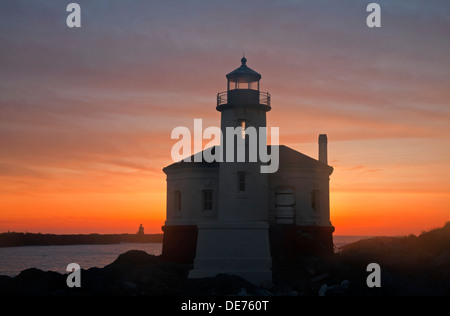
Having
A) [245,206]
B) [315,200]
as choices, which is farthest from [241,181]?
[315,200]

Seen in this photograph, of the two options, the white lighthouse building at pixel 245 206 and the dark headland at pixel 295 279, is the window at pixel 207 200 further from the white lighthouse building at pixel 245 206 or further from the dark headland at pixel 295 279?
the dark headland at pixel 295 279

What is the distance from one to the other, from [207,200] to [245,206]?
146 inches

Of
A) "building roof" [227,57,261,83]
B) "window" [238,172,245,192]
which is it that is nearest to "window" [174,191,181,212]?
"window" [238,172,245,192]

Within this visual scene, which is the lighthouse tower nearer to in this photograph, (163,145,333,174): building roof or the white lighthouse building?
the white lighthouse building

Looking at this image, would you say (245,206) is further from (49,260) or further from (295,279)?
(49,260)

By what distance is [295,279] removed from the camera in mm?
28656

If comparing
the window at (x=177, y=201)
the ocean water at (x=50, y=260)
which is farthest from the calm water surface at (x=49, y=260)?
the window at (x=177, y=201)

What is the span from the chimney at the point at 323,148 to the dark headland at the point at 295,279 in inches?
257

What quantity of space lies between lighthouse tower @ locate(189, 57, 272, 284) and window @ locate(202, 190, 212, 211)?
2050 millimetres

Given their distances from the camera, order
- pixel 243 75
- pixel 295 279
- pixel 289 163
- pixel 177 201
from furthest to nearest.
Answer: pixel 177 201 < pixel 289 163 < pixel 243 75 < pixel 295 279

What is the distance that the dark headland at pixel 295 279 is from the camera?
85.3ft
